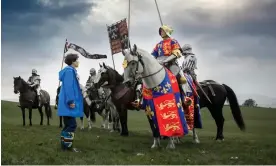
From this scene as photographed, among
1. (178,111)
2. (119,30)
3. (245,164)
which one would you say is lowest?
(245,164)

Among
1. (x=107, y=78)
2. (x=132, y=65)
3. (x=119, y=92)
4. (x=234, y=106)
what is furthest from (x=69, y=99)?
(x=234, y=106)

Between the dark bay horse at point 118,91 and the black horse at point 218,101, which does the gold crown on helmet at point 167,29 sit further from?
the dark bay horse at point 118,91

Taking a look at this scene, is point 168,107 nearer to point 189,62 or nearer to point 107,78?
point 189,62

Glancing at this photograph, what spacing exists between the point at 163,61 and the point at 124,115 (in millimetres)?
4189

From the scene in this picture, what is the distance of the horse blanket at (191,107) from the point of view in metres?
9.61

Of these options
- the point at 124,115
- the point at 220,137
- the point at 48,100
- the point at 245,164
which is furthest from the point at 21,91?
the point at 245,164

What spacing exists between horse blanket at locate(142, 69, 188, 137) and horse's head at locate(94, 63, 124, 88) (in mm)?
4442

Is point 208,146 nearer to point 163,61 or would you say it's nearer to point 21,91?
point 163,61

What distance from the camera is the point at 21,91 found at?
16594 millimetres

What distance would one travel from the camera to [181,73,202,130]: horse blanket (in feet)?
31.5

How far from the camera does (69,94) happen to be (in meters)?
7.46

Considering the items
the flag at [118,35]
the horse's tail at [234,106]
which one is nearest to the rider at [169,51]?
the horse's tail at [234,106]

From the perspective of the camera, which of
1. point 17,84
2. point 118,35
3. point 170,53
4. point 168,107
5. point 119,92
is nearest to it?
point 168,107

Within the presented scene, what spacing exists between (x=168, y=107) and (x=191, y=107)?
1551 mm
